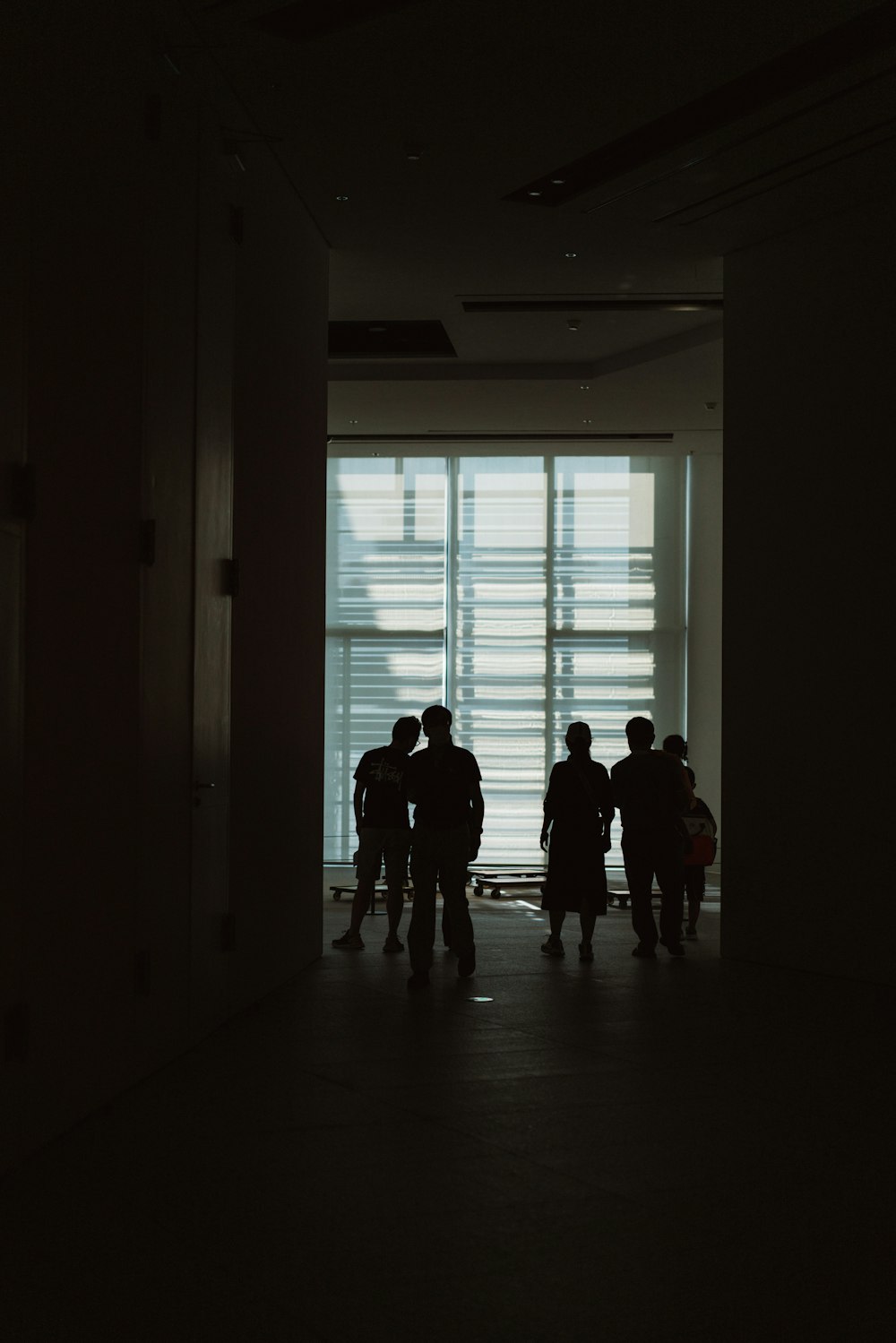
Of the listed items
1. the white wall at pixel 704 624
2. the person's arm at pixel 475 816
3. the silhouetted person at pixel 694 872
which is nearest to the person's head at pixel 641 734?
the silhouetted person at pixel 694 872

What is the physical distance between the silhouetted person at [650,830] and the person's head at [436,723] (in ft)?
4.41

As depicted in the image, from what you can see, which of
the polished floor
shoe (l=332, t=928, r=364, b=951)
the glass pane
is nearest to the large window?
the glass pane

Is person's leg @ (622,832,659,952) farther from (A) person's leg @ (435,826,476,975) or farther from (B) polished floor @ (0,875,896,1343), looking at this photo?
(B) polished floor @ (0,875,896,1343)

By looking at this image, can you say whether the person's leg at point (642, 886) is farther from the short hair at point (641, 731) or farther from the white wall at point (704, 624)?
the white wall at point (704, 624)

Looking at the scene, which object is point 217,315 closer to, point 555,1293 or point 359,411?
point 555,1293

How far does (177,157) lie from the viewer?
20.8ft

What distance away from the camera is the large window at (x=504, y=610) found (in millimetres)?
16812

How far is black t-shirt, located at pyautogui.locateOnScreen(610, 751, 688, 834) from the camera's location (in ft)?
30.8

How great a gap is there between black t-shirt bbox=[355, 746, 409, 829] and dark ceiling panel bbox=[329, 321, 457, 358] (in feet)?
14.7

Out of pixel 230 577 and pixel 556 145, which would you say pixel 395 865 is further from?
pixel 556 145

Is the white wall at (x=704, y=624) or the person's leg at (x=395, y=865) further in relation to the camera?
the white wall at (x=704, y=624)

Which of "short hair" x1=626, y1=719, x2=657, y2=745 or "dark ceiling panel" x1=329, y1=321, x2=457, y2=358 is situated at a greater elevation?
"dark ceiling panel" x1=329, y1=321, x2=457, y2=358

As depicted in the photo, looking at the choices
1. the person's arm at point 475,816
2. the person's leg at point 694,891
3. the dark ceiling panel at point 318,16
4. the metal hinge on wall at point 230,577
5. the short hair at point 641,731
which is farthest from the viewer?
the person's leg at point 694,891

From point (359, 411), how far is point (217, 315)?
8.09 meters
